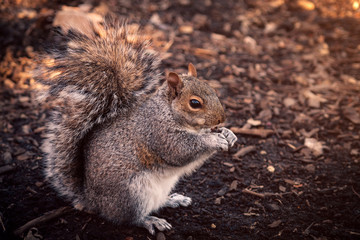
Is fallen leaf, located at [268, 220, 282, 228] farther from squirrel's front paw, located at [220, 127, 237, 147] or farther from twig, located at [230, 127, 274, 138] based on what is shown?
twig, located at [230, 127, 274, 138]

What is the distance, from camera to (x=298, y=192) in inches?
105

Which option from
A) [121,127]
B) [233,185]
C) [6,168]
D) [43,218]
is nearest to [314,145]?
[233,185]

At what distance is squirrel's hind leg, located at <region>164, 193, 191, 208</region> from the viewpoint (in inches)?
101

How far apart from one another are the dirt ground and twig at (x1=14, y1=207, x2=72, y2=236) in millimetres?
15

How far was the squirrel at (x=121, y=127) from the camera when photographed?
83.3 inches

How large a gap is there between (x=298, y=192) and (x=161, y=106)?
1.42m

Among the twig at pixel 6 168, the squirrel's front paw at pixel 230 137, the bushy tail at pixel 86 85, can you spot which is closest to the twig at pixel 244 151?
the squirrel's front paw at pixel 230 137

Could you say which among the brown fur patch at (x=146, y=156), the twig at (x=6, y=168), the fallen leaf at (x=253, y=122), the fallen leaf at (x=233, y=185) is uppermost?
the fallen leaf at (x=253, y=122)

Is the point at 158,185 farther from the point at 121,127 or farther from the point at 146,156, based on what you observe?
the point at 121,127

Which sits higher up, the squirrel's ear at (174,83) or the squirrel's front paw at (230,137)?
the squirrel's ear at (174,83)

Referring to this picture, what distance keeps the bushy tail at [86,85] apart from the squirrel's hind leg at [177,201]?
2.34ft

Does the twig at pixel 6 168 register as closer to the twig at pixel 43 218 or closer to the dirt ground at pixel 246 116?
the dirt ground at pixel 246 116

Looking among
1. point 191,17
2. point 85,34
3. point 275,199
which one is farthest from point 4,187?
point 191,17

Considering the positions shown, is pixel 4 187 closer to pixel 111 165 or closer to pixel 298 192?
pixel 111 165
